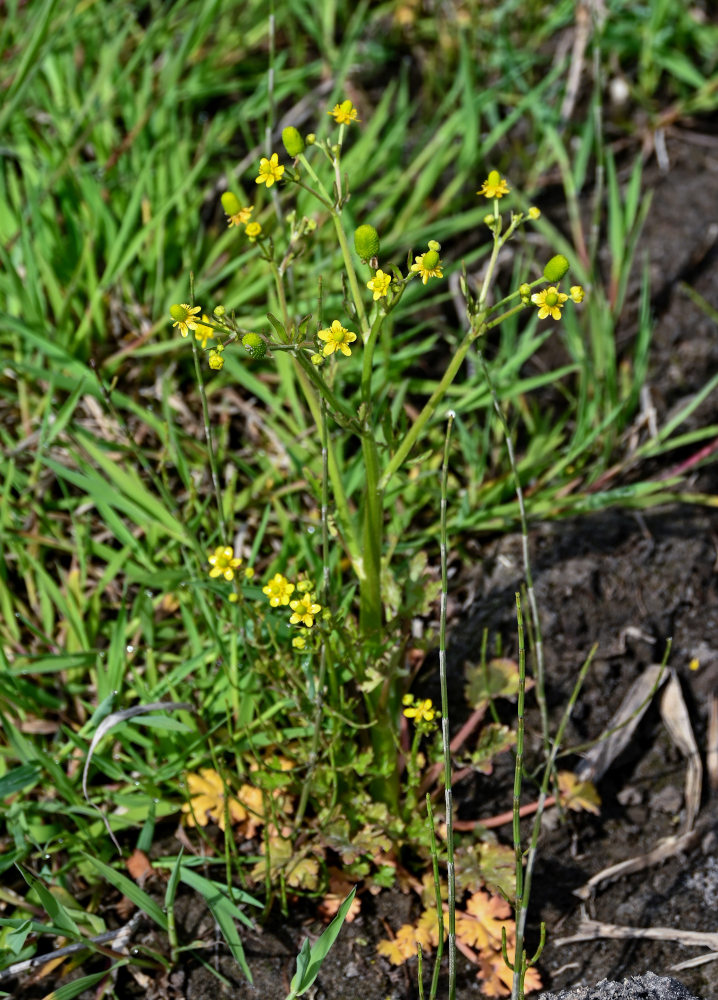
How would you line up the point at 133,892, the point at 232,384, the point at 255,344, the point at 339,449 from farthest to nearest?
the point at 232,384 → the point at 339,449 → the point at 133,892 → the point at 255,344

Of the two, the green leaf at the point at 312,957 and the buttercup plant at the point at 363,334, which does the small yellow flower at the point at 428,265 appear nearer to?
the buttercup plant at the point at 363,334

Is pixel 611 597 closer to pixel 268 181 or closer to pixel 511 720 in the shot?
pixel 511 720

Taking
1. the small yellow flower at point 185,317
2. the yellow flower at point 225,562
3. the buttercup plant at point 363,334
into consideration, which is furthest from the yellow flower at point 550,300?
the yellow flower at point 225,562

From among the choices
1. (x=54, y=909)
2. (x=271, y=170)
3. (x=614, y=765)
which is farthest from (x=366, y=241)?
(x=614, y=765)

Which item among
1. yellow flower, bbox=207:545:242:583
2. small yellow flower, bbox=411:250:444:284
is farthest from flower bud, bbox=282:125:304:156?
yellow flower, bbox=207:545:242:583

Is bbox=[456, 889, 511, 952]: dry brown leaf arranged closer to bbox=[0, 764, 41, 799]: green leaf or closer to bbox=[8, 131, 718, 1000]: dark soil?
bbox=[8, 131, 718, 1000]: dark soil

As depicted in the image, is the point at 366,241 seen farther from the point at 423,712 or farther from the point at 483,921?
the point at 483,921
